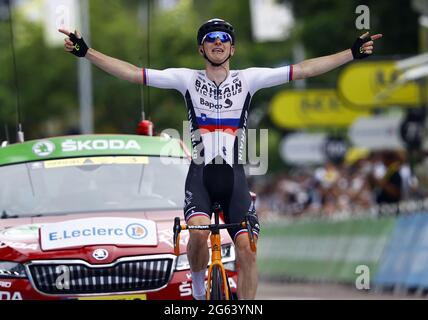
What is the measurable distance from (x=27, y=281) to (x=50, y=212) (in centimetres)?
121

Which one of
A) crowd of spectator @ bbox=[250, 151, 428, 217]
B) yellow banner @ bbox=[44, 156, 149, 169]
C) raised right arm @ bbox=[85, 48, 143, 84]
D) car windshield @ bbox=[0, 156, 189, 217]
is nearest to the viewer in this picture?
raised right arm @ bbox=[85, 48, 143, 84]

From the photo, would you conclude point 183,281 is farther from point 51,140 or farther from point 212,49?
point 51,140

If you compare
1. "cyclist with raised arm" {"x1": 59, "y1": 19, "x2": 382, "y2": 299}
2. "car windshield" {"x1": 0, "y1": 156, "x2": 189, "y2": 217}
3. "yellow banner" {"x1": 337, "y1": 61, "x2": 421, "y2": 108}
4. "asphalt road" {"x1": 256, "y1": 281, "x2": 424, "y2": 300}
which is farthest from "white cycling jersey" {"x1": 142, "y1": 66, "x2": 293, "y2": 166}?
"yellow banner" {"x1": 337, "y1": 61, "x2": 421, "y2": 108}

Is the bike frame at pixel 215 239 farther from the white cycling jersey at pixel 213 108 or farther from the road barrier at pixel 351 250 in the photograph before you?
the road barrier at pixel 351 250

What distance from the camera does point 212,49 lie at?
8.82 m

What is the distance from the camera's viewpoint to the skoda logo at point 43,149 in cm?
1094

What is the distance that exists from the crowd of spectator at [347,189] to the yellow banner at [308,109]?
1272 mm

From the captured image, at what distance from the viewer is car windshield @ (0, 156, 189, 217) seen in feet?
34.3

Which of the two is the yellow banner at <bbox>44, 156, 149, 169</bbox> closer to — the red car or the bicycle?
the red car

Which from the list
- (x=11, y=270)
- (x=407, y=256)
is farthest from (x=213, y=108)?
(x=407, y=256)

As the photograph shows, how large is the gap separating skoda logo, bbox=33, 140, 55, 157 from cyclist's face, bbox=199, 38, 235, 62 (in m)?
2.50

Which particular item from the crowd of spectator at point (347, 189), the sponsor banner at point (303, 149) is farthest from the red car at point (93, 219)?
the sponsor banner at point (303, 149)

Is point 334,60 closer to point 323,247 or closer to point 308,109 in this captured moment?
point 323,247
